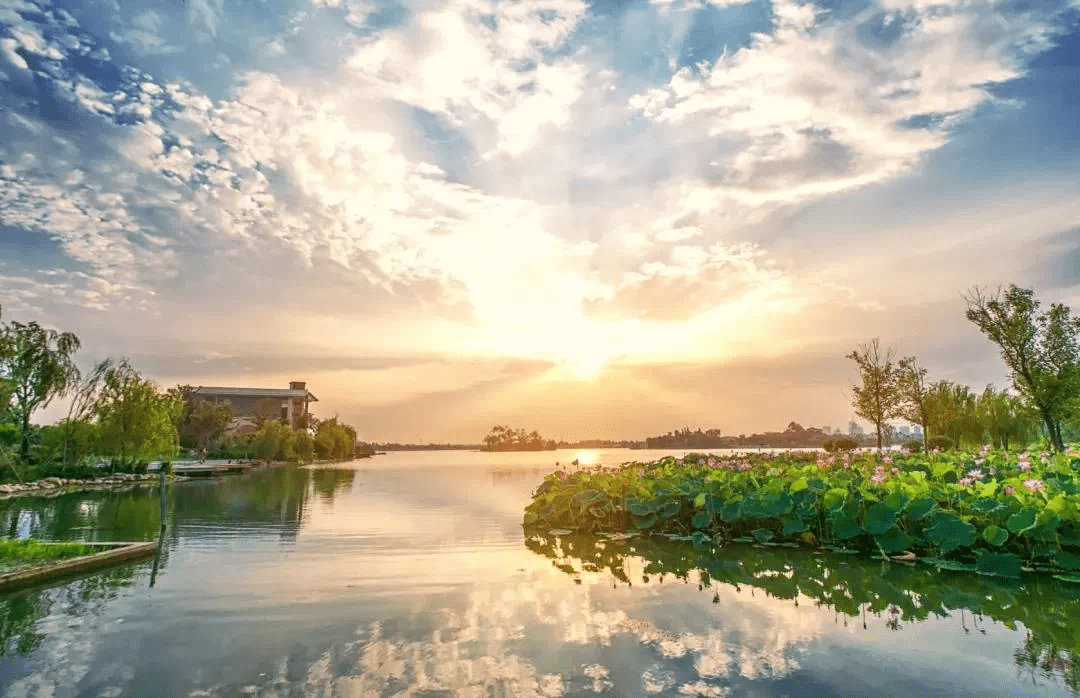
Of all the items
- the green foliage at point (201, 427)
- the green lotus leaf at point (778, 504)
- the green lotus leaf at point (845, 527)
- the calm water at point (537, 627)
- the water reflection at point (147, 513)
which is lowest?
the water reflection at point (147, 513)

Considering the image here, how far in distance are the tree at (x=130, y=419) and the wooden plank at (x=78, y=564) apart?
28496mm

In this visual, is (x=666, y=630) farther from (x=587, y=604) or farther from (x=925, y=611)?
(x=925, y=611)

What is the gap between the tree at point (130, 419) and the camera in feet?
114

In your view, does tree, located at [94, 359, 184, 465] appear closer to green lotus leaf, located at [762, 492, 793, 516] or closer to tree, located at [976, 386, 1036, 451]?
green lotus leaf, located at [762, 492, 793, 516]

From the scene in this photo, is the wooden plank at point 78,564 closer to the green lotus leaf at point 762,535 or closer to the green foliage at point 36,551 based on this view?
the green foliage at point 36,551

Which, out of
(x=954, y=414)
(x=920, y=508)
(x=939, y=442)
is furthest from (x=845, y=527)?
(x=954, y=414)

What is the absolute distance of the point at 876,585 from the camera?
7.70 meters

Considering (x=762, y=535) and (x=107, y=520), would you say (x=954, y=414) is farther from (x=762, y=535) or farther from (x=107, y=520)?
(x=107, y=520)

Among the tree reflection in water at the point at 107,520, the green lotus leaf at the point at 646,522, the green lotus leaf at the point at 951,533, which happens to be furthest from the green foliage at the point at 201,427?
the green lotus leaf at the point at 951,533

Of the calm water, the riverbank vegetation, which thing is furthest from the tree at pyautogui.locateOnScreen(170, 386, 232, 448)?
the calm water

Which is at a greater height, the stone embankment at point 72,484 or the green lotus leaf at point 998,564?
the green lotus leaf at point 998,564

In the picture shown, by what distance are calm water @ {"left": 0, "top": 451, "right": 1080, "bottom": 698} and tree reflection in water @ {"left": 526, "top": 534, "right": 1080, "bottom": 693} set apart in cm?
4

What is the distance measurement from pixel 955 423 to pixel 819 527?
2751 cm

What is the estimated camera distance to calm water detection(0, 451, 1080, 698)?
4660mm
